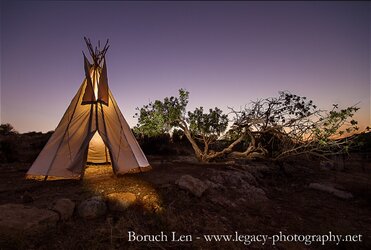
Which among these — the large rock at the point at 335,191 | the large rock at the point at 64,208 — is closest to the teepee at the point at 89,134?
the large rock at the point at 64,208

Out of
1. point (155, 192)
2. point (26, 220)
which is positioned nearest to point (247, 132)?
point (155, 192)

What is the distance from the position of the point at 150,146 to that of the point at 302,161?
1079 centimetres

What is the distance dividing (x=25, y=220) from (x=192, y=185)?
369 centimetres

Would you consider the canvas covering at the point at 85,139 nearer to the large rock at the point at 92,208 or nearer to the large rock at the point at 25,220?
the large rock at the point at 92,208

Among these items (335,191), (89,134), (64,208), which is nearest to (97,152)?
(89,134)

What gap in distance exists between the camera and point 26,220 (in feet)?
12.5

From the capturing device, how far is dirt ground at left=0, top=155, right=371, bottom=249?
12.6 ft

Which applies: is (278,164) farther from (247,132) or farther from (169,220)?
(169,220)

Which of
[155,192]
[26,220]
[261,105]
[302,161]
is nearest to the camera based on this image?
[26,220]

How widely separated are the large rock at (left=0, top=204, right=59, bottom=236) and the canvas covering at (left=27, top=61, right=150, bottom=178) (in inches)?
91.3

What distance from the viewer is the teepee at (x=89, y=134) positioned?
6.57 meters

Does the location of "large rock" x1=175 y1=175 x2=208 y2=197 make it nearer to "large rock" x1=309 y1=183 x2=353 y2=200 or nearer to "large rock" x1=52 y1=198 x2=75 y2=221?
"large rock" x1=52 y1=198 x2=75 y2=221

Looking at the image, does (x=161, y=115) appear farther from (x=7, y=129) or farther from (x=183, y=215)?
(x=7, y=129)

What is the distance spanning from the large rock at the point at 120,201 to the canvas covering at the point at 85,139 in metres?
1.87
